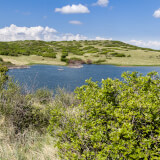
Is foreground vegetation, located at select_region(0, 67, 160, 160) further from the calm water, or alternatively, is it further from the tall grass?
the calm water

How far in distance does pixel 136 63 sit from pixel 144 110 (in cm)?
5395

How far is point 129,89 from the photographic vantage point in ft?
17.4

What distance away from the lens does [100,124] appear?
473 centimetres

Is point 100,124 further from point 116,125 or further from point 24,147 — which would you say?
point 24,147

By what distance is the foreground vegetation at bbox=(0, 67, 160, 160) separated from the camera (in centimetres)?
388

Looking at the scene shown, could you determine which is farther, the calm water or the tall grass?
the calm water

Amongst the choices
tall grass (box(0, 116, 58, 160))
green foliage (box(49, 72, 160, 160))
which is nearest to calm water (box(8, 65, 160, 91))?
tall grass (box(0, 116, 58, 160))

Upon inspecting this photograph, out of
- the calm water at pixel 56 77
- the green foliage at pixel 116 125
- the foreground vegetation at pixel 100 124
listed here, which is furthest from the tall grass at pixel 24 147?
the calm water at pixel 56 77

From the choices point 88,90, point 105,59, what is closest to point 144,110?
point 88,90

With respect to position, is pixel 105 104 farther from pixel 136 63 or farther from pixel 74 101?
pixel 136 63

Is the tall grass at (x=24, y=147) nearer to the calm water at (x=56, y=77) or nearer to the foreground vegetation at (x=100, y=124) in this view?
the foreground vegetation at (x=100, y=124)

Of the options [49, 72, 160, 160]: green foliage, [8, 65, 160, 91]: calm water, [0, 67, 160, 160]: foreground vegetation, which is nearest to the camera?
[49, 72, 160, 160]: green foliage

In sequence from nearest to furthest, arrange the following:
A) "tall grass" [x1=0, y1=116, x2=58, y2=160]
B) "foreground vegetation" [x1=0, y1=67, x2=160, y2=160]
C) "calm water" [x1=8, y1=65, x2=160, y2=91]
Answer: "foreground vegetation" [x1=0, y1=67, x2=160, y2=160]
"tall grass" [x1=0, y1=116, x2=58, y2=160]
"calm water" [x1=8, y1=65, x2=160, y2=91]

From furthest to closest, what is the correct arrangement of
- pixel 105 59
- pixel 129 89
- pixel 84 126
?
pixel 105 59
pixel 129 89
pixel 84 126
